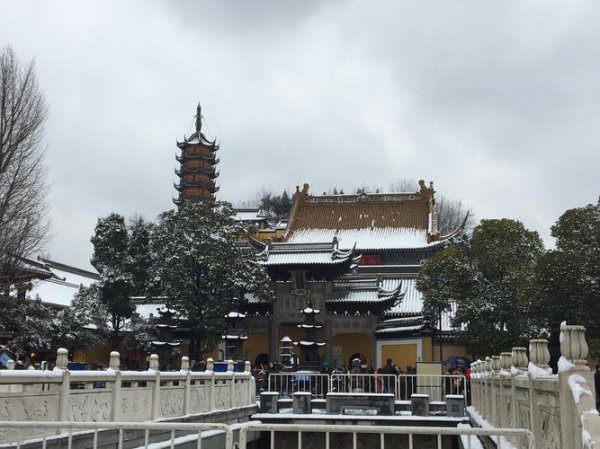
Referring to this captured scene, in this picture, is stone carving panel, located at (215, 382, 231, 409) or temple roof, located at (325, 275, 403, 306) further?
temple roof, located at (325, 275, 403, 306)

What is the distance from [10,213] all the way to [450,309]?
21018mm

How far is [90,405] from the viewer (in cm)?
1056

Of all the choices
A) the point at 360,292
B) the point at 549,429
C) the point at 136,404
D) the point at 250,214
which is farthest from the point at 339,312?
the point at 250,214

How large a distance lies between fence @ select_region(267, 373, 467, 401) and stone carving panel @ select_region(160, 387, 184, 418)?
8.65 meters

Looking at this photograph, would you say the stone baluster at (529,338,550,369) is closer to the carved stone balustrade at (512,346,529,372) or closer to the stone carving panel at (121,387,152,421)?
the carved stone balustrade at (512,346,529,372)

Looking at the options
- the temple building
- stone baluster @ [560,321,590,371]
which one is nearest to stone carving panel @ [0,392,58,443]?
stone baluster @ [560,321,590,371]

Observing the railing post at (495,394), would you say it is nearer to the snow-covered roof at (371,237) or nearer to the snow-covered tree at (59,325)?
the snow-covered tree at (59,325)

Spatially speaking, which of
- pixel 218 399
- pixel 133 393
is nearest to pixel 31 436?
pixel 133 393

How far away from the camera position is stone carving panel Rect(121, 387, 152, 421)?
11742 millimetres

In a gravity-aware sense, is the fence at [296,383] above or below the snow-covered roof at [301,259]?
below

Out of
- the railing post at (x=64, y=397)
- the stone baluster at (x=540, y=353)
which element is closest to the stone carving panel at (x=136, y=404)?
the railing post at (x=64, y=397)

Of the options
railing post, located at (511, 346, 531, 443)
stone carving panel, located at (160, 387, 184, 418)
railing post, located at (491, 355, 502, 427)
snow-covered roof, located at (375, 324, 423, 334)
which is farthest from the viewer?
snow-covered roof, located at (375, 324, 423, 334)

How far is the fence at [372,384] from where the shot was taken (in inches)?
902

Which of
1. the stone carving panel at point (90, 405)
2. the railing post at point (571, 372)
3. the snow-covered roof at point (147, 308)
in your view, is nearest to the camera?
the railing post at point (571, 372)
